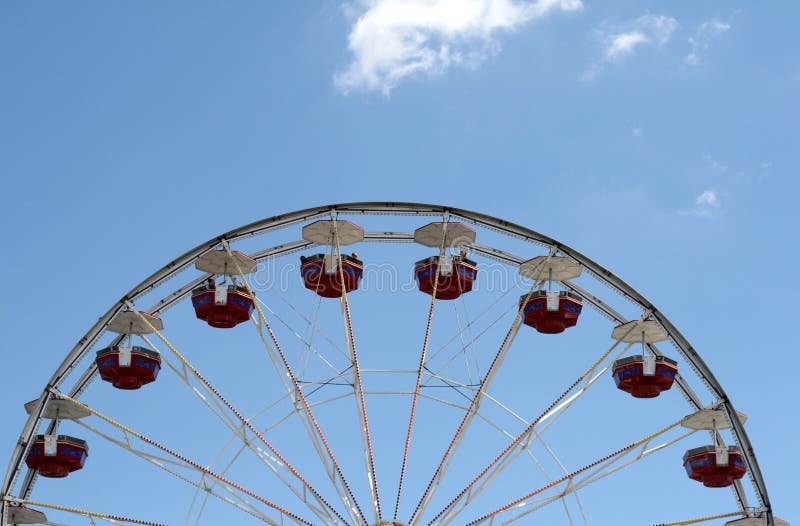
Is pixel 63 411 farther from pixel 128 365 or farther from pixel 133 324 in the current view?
pixel 133 324

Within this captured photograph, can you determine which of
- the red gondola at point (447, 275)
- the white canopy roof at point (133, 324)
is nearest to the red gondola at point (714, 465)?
the red gondola at point (447, 275)

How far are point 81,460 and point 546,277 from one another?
10.7 meters

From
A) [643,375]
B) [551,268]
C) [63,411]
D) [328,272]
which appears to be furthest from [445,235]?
[63,411]

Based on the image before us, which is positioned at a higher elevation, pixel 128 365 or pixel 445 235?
pixel 445 235

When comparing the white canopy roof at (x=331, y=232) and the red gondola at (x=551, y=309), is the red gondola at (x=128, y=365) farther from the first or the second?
the red gondola at (x=551, y=309)

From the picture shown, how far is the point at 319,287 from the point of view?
2817cm

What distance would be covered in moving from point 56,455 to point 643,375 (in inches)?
493

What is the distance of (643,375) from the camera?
92.3ft

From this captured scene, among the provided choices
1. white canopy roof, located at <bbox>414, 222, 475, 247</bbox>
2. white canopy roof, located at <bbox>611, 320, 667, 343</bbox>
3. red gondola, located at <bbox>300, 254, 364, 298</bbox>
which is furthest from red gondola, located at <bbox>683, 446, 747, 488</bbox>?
red gondola, located at <bbox>300, 254, 364, 298</bbox>

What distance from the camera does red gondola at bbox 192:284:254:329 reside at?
90.4 ft

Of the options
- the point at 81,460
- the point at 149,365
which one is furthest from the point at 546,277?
the point at 81,460

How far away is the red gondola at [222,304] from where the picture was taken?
27.6 m

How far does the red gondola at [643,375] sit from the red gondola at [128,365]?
387 inches

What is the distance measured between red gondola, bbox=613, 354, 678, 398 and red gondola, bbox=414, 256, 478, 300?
12.1ft
